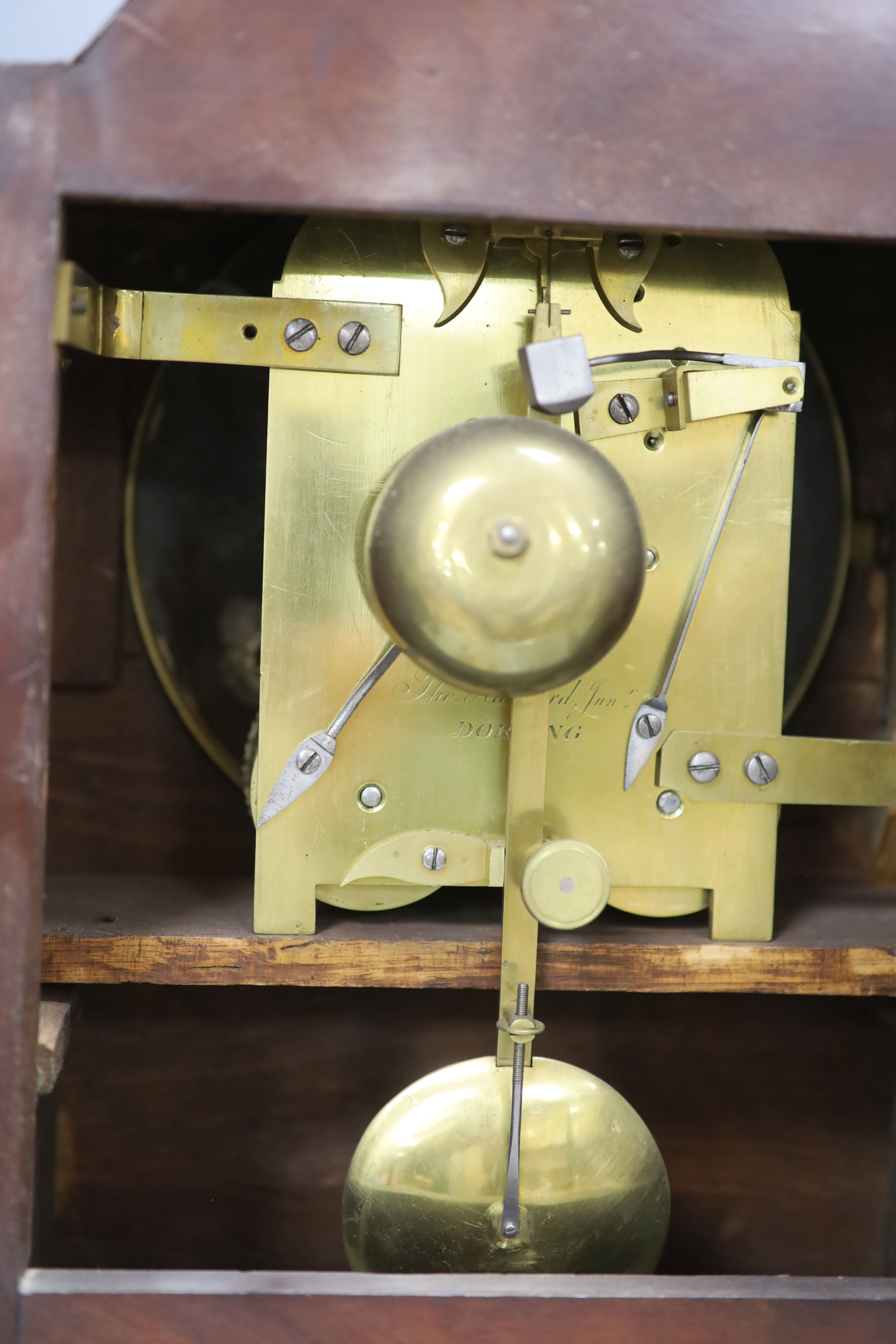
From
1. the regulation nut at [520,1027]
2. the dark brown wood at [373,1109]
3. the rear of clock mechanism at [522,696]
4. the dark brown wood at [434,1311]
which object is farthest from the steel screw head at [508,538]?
the dark brown wood at [373,1109]

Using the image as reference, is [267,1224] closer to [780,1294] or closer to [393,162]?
[780,1294]

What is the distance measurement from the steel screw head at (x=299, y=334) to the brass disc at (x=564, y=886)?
Result: 14.4 inches

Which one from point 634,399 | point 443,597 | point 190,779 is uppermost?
point 634,399

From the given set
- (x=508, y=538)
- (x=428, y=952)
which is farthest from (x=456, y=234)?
(x=428, y=952)

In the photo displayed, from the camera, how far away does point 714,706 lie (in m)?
0.85

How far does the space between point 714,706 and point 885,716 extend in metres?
0.31

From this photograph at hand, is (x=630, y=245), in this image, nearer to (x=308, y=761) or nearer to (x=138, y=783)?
(x=308, y=761)

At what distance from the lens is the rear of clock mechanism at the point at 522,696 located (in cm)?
79

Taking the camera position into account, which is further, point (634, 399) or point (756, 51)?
point (634, 399)

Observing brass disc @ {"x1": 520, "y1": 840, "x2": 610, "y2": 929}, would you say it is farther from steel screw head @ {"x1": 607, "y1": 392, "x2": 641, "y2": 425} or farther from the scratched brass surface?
steel screw head @ {"x1": 607, "y1": 392, "x2": 641, "y2": 425}

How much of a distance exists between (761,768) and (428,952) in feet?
0.88

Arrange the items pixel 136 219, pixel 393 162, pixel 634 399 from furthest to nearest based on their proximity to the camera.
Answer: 1. pixel 136 219
2. pixel 634 399
3. pixel 393 162

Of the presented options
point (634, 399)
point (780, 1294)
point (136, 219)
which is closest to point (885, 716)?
point (634, 399)

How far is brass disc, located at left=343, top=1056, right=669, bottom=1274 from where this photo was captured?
789 mm
